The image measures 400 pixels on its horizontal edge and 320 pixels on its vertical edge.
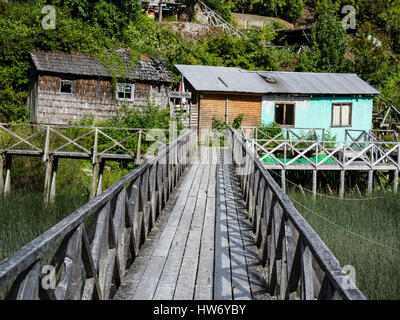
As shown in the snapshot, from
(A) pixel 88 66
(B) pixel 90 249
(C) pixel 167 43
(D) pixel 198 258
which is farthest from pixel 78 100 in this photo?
(B) pixel 90 249

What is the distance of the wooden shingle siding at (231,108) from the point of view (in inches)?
888

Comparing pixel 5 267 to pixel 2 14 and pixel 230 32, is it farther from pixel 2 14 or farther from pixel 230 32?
pixel 230 32

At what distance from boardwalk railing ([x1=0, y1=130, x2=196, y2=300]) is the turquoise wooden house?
17.6 m

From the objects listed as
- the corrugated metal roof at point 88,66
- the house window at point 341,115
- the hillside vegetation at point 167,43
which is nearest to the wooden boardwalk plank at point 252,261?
the corrugated metal roof at point 88,66

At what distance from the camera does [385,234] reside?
30.3 feet

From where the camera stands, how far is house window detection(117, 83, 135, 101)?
24.2 m

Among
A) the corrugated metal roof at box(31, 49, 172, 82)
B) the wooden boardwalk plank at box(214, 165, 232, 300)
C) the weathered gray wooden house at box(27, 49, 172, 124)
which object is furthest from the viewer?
the weathered gray wooden house at box(27, 49, 172, 124)

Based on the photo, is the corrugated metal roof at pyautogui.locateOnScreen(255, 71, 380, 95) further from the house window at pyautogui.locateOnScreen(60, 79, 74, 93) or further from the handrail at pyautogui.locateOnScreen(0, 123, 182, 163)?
the house window at pyautogui.locateOnScreen(60, 79, 74, 93)

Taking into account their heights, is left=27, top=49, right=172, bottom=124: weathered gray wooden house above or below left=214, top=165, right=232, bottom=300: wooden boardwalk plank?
above

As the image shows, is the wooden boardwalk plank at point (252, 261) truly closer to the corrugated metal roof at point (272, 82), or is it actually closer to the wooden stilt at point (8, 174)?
the wooden stilt at point (8, 174)

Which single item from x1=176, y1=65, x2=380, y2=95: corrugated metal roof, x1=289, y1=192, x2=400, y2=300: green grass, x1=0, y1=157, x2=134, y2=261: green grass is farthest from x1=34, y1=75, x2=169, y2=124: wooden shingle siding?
x1=289, y1=192, x2=400, y2=300: green grass

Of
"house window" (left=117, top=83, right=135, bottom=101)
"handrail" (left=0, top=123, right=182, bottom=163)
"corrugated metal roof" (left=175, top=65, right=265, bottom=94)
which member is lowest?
"handrail" (left=0, top=123, right=182, bottom=163)

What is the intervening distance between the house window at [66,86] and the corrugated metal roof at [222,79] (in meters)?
5.85
